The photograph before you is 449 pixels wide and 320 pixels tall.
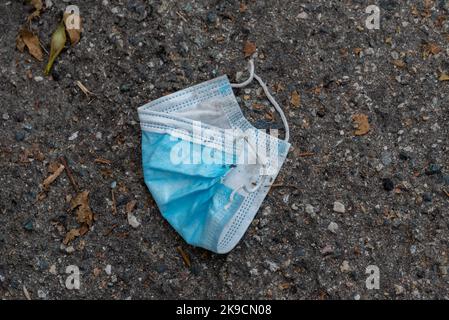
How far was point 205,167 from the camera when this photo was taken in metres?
2.65

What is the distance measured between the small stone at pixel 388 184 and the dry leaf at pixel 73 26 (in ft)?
4.45

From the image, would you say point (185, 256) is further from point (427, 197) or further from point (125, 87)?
point (427, 197)

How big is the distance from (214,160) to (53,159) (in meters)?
0.65

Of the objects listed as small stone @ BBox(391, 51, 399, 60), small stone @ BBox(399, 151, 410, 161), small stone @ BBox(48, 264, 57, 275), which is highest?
small stone @ BBox(391, 51, 399, 60)

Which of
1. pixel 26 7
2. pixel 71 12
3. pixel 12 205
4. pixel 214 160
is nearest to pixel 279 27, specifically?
pixel 214 160

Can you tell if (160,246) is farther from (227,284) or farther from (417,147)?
(417,147)

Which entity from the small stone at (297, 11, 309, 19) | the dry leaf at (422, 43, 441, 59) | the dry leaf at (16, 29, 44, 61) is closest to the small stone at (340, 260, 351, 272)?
the dry leaf at (422, 43, 441, 59)

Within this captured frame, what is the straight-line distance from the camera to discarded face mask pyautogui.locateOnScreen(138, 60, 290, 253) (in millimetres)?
2645

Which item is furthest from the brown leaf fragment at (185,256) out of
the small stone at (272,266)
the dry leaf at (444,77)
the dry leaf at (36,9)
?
the dry leaf at (444,77)

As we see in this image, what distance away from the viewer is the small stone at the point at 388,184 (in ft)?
8.85

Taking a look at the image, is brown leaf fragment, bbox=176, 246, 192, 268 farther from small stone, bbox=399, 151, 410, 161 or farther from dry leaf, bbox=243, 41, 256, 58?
small stone, bbox=399, 151, 410, 161

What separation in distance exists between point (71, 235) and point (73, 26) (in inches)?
33.5

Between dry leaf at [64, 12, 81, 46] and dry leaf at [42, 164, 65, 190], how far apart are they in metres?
0.52

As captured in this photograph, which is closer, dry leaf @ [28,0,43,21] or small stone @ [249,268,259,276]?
small stone @ [249,268,259,276]
